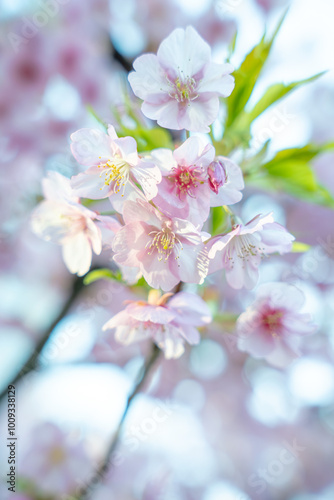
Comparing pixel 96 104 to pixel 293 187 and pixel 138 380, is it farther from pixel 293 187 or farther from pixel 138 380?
pixel 138 380

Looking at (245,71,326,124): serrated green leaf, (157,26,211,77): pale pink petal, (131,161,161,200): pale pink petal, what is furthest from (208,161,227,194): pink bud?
(245,71,326,124): serrated green leaf

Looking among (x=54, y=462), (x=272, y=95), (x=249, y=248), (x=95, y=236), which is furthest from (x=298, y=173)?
(x=54, y=462)

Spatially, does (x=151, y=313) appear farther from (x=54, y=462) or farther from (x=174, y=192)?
(x=54, y=462)

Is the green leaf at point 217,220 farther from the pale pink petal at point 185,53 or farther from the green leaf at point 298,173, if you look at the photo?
the pale pink petal at point 185,53

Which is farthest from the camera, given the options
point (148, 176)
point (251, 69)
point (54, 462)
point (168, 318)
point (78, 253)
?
point (54, 462)

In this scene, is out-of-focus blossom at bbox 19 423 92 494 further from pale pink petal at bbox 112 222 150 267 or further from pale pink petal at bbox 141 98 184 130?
pale pink petal at bbox 141 98 184 130

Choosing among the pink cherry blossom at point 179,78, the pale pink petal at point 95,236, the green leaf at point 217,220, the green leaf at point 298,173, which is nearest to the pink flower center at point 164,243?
the pale pink petal at point 95,236
